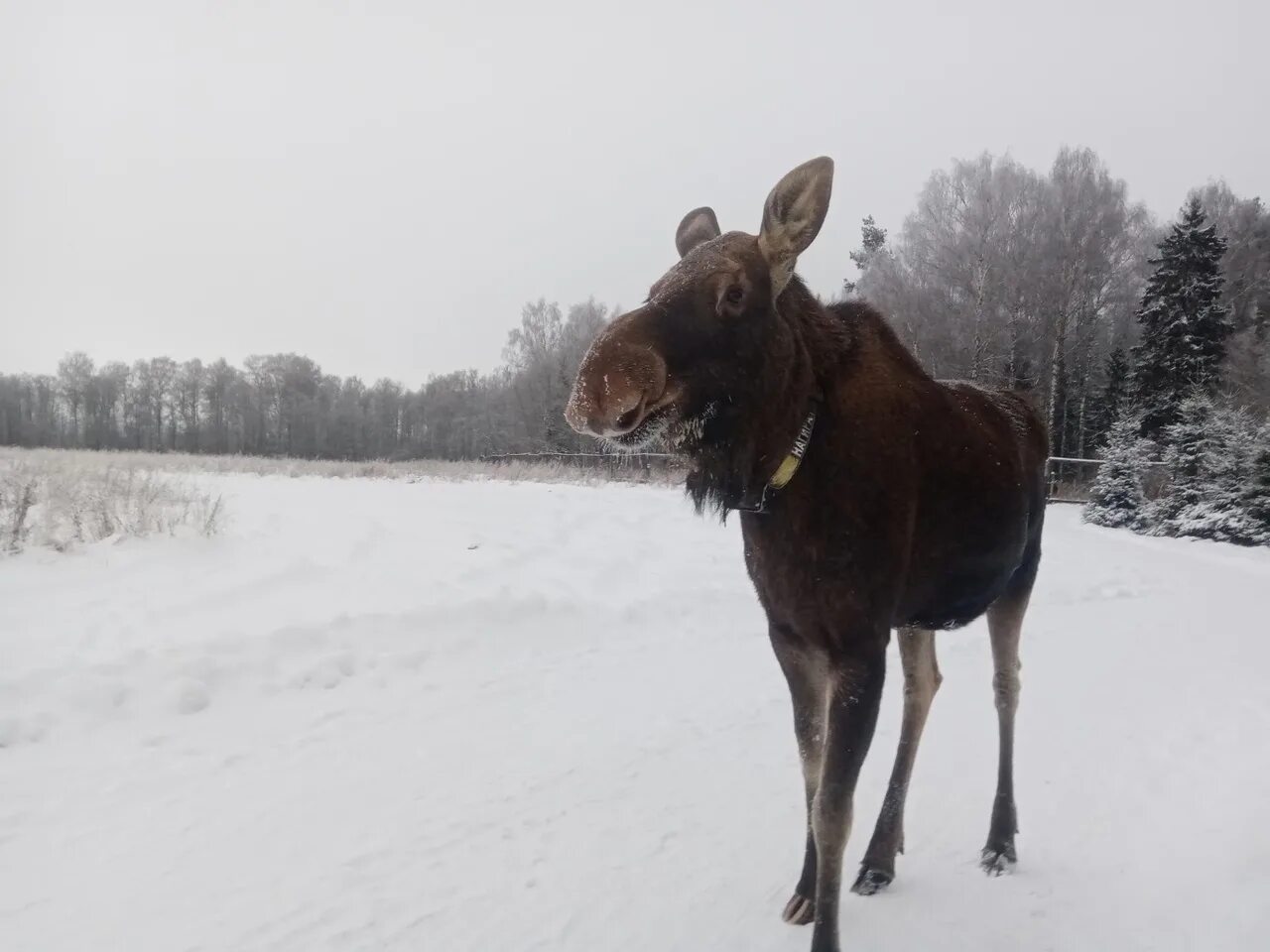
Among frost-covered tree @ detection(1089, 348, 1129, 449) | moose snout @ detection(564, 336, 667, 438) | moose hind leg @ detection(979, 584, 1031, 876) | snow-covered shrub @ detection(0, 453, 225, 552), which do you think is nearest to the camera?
moose snout @ detection(564, 336, 667, 438)

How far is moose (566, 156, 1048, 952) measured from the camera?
5.99 feet

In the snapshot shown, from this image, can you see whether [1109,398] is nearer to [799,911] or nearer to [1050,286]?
[1050,286]

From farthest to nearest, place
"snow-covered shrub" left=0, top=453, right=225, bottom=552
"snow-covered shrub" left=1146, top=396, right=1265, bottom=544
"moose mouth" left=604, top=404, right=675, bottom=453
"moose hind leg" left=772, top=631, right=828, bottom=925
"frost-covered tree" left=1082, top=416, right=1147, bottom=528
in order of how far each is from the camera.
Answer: "frost-covered tree" left=1082, top=416, right=1147, bottom=528
"snow-covered shrub" left=1146, top=396, right=1265, bottom=544
"snow-covered shrub" left=0, top=453, right=225, bottom=552
"moose hind leg" left=772, top=631, right=828, bottom=925
"moose mouth" left=604, top=404, right=675, bottom=453

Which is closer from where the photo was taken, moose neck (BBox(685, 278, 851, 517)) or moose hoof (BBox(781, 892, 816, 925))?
moose neck (BBox(685, 278, 851, 517))

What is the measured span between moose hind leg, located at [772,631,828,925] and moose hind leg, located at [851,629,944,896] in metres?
0.31

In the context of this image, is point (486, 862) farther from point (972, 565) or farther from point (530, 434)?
point (530, 434)

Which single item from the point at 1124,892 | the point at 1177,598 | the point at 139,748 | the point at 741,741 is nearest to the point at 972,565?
the point at 1124,892

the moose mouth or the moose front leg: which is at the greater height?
the moose mouth

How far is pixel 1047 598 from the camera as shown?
7512 mm

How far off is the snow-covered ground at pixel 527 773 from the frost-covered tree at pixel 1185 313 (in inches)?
1015

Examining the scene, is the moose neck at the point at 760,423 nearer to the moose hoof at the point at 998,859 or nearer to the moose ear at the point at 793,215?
the moose ear at the point at 793,215

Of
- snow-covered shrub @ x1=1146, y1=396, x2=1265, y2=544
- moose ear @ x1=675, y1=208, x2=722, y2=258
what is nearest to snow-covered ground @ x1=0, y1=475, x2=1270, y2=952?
moose ear @ x1=675, y1=208, x2=722, y2=258

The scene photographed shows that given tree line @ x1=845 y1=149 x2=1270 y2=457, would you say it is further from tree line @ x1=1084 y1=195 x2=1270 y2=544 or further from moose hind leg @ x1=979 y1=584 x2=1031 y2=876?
moose hind leg @ x1=979 y1=584 x2=1031 y2=876

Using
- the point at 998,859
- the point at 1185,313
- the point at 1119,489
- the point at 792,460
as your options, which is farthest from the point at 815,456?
the point at 1185,313
